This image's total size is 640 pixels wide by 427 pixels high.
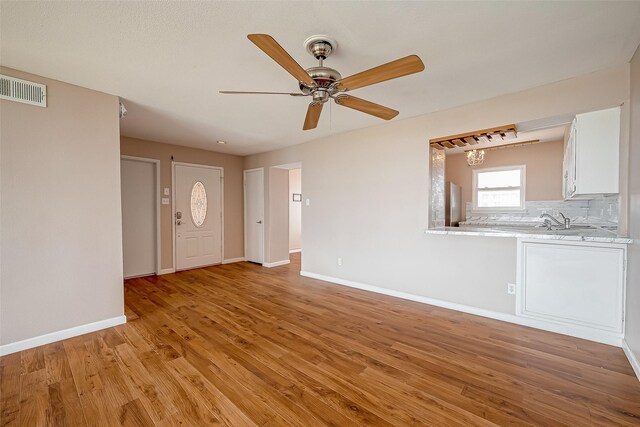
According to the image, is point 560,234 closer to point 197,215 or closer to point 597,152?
point 597,152

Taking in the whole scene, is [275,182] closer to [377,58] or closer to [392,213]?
[392,213]

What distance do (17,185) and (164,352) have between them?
196 cm

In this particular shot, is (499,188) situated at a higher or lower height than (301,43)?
lower

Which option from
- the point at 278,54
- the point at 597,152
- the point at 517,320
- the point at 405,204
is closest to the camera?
the point at 278,54

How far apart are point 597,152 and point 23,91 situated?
522 cm

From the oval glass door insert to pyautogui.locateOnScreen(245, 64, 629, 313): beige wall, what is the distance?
6.77 feet

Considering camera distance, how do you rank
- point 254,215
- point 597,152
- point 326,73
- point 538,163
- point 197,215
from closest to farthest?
1. point 326,73
2. point 597,152
3. point 538,163
4. point 197,215
5. point 254,215

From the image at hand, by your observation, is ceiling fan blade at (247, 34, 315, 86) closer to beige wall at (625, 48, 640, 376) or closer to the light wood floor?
the light wood floor

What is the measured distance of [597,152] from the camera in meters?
2.51

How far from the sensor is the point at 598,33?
1895 mm

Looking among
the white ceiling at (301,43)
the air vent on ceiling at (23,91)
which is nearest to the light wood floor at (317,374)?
the air vent on ceiling at (23,91)

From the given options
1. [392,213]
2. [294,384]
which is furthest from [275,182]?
[294,384]

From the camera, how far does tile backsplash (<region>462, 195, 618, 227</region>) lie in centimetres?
402

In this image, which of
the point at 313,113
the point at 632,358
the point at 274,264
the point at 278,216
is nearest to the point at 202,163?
the point at 278,216
